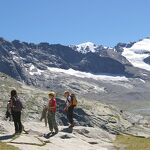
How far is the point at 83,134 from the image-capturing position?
43688 mm

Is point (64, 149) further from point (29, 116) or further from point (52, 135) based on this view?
point (29, 116)

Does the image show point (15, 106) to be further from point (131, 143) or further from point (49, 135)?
point (131, 143)

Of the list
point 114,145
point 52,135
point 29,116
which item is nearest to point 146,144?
point 114,145

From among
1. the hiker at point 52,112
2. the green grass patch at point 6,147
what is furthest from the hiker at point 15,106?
the green grass patch at point 6,147

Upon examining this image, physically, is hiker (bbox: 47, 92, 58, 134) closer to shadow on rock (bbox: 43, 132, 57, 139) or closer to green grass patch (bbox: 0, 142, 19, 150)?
shadow on rock (bbox: 43, 132, 57, 139)

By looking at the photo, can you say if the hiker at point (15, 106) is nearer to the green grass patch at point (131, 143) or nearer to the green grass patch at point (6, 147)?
the green grass patch at point (6, 147)

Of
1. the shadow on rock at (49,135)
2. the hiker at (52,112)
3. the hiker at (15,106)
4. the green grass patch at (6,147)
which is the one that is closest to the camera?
the green grass patch at (6,147)

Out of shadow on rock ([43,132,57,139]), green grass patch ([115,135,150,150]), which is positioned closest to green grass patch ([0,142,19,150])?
shadow on rock ([43,132,57,139])

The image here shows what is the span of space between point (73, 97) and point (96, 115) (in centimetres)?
15341

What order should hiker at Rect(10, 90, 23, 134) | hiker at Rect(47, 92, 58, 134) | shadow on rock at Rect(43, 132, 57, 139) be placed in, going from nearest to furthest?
hiker at Rect(10, 90, 23, 134) < shadow on rock at Rect(43, 132, 57, 139) < hiker at Rect(47, 92, 58, 134)

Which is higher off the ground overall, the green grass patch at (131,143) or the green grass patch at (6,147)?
the green grass patch at (131,143)

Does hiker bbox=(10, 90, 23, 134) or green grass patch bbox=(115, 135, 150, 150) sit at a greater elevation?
hiker bbox=(10, 90, 23, 134)

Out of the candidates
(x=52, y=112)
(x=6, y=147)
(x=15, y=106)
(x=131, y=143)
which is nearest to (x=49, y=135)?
(x=52, y=112)

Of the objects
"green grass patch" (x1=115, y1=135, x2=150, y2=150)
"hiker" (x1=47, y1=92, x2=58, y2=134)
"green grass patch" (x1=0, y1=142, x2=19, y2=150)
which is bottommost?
"green grass patch" (x1=0, y1=142, x2=19, y2=150)
